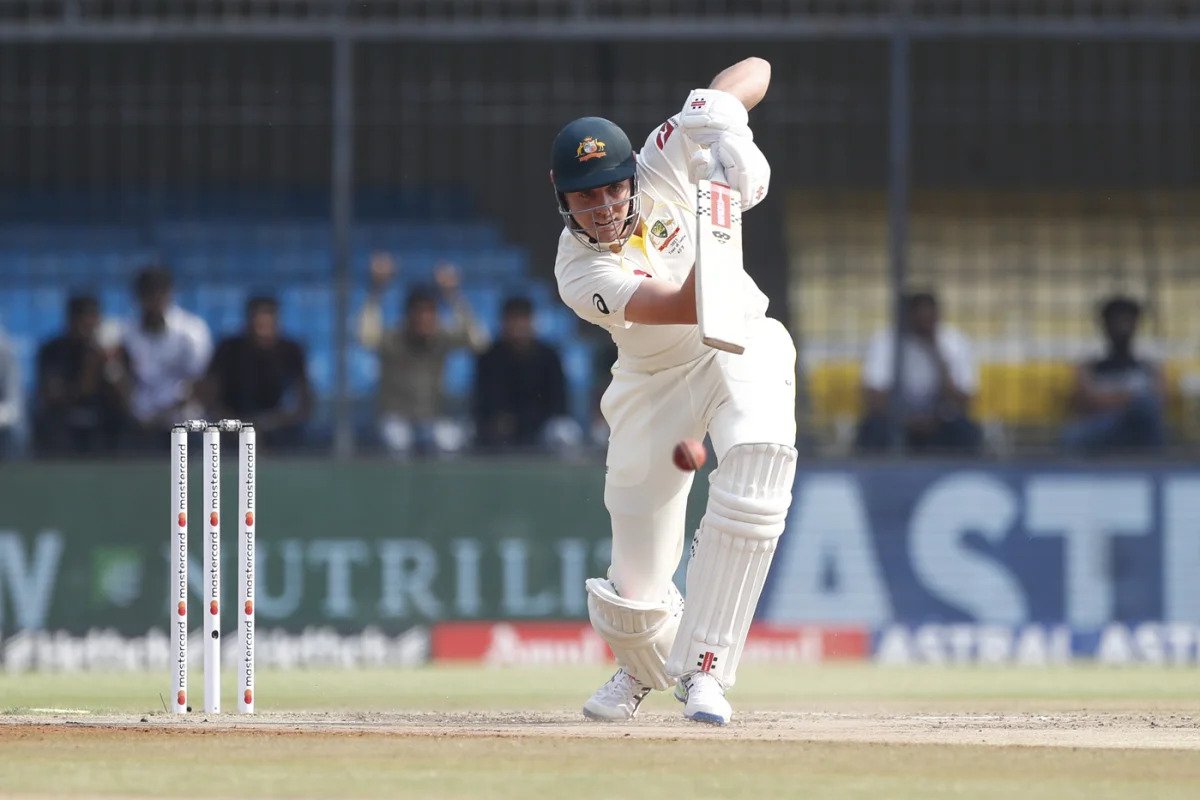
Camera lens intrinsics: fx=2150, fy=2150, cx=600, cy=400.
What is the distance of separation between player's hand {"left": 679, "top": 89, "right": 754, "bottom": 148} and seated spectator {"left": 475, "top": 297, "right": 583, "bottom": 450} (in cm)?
526

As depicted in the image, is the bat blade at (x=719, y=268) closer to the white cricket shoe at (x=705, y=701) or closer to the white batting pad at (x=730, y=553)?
the white batting pad at (x=730, y=553)

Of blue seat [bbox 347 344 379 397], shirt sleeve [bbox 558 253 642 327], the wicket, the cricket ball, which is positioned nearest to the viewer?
the cricket ball

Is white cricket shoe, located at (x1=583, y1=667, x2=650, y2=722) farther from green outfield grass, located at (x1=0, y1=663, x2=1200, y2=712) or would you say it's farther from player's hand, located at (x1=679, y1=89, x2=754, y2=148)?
player's hand, located at (x1=679, y1=89, x2=754, y2=148)

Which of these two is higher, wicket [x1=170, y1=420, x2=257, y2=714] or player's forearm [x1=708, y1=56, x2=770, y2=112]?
player's forearm [x1=708, y1=56, x2=770, y2=112]

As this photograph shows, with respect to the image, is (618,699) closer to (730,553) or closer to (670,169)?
(730,553)

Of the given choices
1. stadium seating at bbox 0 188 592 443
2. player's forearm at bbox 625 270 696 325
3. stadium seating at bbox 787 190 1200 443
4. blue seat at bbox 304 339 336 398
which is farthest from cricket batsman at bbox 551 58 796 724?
blue seat at bbox 304 339 336 398

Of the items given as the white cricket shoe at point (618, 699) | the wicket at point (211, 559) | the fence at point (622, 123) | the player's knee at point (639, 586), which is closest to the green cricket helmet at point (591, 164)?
the player's knee at point (639, 586)

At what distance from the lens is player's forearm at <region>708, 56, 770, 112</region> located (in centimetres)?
687

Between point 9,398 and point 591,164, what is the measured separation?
22.1 feet

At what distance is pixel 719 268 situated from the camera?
6.17 metres

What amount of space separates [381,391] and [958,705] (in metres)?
4.72

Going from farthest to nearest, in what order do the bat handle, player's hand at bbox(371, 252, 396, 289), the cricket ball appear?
player's hand at bbox(371, 252, 396, 289) < the bat handle < the cricket ball

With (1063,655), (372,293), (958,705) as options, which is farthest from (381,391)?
(958,705)

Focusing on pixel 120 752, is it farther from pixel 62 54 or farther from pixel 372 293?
pixel 62 54
